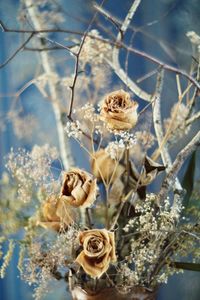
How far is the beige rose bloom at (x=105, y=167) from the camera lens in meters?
1.17

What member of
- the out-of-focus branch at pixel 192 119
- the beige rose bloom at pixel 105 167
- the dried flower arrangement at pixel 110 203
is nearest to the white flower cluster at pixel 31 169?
the dried flower arrangement at pixel 110 203

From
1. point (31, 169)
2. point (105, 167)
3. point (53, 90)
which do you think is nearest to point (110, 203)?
point (105, 167)

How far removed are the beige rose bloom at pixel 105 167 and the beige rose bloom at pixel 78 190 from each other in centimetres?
10

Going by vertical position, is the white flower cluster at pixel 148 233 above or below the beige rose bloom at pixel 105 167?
below

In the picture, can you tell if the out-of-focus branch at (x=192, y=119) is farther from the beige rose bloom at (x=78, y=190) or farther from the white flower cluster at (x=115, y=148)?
the beige rose bloom at (x=78, y=190)

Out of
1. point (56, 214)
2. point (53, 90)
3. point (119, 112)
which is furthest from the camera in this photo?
point (53, 90)

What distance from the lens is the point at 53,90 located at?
137 cm

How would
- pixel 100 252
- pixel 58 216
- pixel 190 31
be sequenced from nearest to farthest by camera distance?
pixel 100 252, pixel 58 216, pixel 190 31

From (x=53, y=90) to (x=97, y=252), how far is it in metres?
0.50

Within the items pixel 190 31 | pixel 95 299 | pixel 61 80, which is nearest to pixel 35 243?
pixel 95 299

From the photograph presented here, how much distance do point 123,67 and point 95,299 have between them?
60 centimetres

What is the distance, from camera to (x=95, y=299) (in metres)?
1.13

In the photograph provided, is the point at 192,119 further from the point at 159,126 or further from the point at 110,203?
Answer: the point at 110,203

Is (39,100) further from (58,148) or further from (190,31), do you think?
(190,31)
